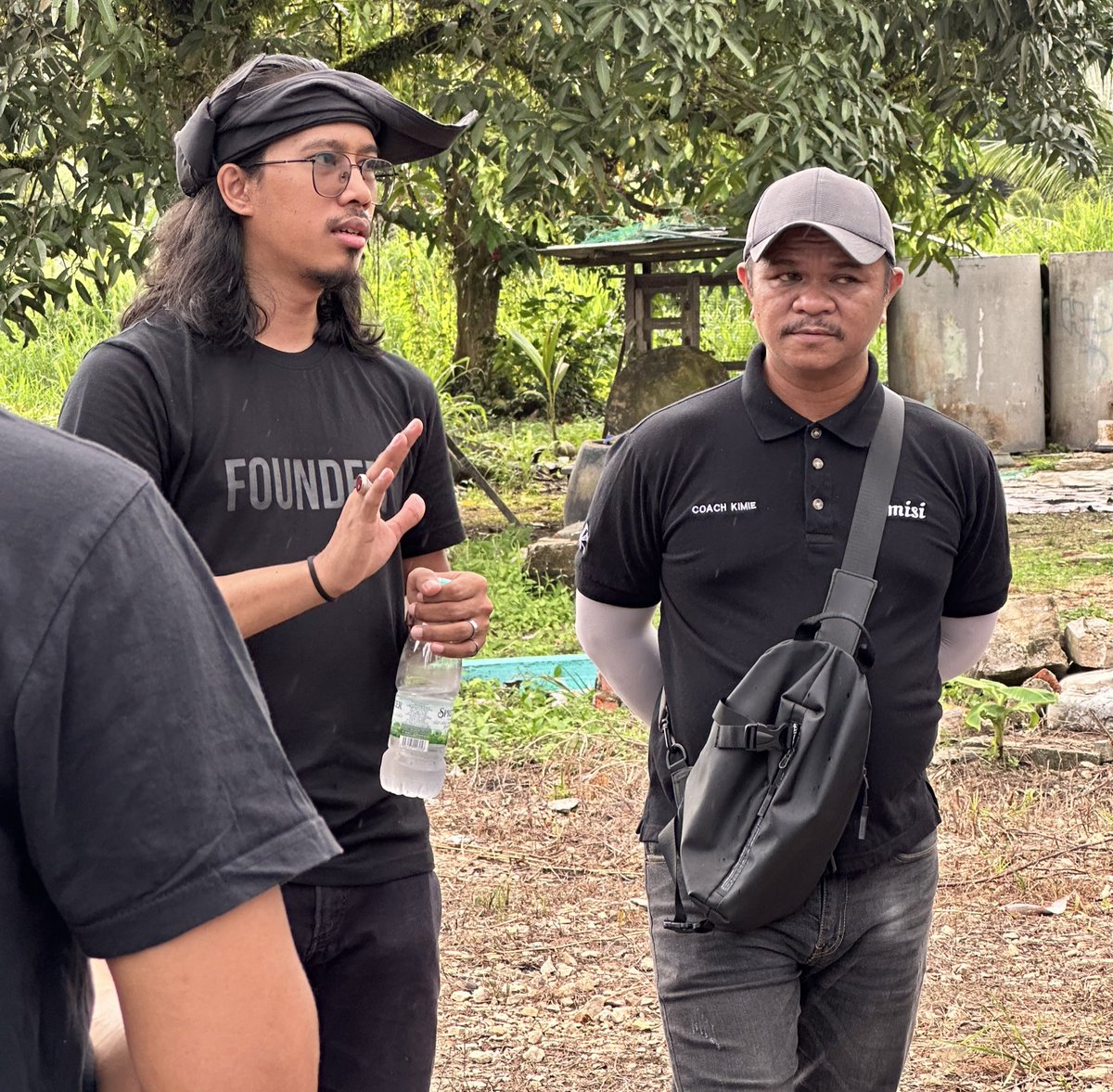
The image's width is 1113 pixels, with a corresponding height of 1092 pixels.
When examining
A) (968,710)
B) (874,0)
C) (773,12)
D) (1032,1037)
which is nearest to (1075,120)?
(874,0)

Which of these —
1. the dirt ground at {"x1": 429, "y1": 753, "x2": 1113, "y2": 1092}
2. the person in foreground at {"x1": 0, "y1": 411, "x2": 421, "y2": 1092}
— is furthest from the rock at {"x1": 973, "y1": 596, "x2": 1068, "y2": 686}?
the person in foreground at {"x1": 0, "y1": 411, "x2": 421, "y2": 1092}

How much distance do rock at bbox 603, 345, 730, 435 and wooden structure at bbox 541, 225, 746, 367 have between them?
1.05 feet

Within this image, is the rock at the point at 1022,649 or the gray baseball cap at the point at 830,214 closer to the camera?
the gray baseball cap at the point at 830,214

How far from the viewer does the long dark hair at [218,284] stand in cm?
234

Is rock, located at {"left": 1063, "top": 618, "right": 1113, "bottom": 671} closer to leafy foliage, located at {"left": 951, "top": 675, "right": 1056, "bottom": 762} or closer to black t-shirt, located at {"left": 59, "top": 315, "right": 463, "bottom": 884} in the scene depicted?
leafy foliage, located at {"left": 951, "top": 675, "right": 1056, "bottom": 762}

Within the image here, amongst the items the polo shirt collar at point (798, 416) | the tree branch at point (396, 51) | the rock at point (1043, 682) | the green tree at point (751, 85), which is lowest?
the rock at point (1043, 682)

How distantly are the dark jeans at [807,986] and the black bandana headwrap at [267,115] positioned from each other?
129 cm

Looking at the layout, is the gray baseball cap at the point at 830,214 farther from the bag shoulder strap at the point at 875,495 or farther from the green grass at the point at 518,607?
the green grass at the point at 518,607

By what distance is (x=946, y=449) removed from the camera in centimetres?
260

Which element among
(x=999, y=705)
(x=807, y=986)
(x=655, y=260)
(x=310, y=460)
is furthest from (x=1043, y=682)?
(x=655, y=260)

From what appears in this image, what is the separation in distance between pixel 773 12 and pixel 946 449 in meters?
4.97

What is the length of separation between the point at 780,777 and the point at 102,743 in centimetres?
151

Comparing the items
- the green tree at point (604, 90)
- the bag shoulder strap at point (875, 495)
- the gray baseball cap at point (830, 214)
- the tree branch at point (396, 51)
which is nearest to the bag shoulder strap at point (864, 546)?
the bag shoulder strap at point (875, 495)

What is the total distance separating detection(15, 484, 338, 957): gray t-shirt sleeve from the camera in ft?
3.14
